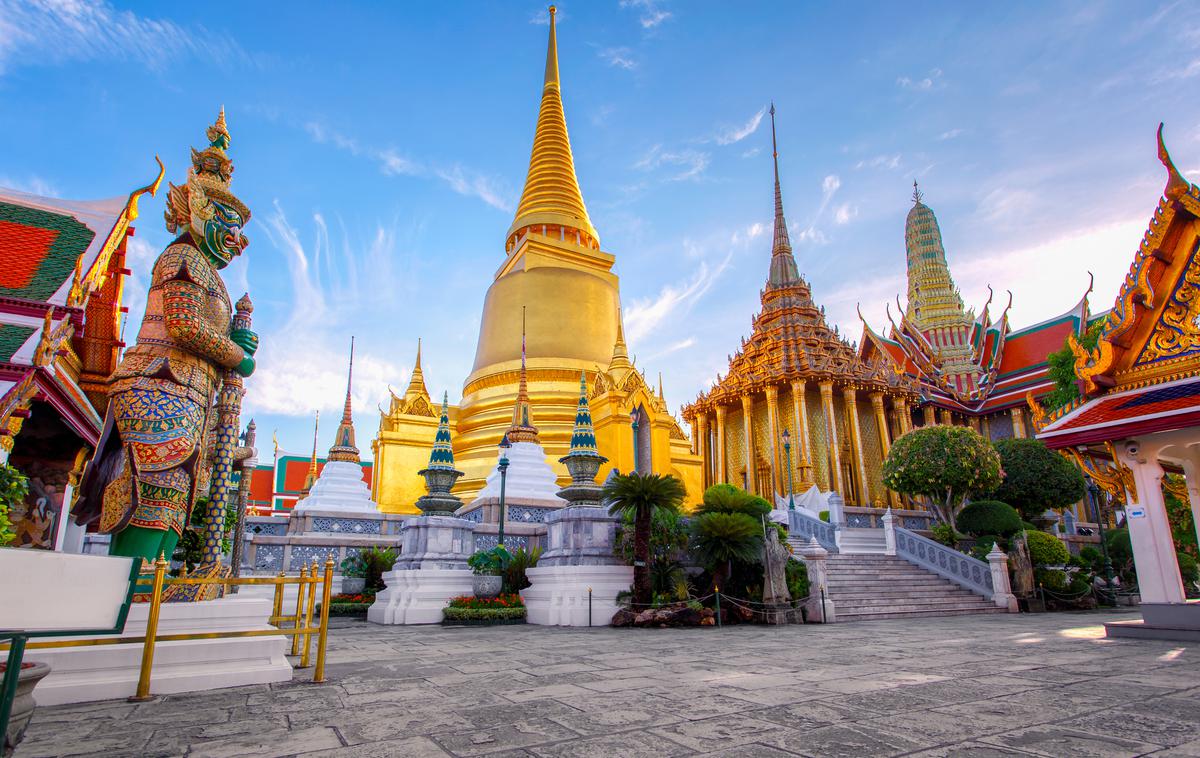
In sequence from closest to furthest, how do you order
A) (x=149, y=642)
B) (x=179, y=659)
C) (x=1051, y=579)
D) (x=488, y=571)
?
(x=149, y=642), (x=179, y=659), (x=488, y=571), (x=1051, y=579)

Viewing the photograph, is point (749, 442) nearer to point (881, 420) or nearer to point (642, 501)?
point (881, 420)

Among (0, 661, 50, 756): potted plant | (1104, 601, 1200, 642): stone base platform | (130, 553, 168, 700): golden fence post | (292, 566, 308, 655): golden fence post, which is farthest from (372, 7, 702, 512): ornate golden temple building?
(0, 661, 50, 756): potted plant

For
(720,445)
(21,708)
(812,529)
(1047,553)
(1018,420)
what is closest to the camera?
(21,708)

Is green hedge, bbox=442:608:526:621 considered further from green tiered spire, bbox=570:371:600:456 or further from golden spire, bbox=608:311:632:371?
golden spire, bbox=608:311:632:371

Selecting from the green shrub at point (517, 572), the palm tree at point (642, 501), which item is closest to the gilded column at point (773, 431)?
the green shrub at point (517, 572)

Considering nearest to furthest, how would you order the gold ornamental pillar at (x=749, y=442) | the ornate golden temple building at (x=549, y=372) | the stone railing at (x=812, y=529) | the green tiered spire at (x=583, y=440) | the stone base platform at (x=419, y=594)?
the stone base platform at (x=419, y=594) < the green tiered spire at (x=583, y=440) < the stone railing at (x=812, y=529) < the ornate golden temple building at (x=549, y=372) < the gold ornamental pillar at (x=749, y=442)

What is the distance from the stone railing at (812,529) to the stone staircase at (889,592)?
1310 mm

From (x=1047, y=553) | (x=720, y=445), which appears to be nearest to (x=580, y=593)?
(x=1047, y=553)

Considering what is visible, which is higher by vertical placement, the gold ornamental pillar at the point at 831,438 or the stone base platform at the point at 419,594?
the gold ornamental pillar at the point at 831,438

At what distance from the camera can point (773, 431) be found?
2647cm

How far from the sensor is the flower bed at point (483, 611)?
10797 millimetres

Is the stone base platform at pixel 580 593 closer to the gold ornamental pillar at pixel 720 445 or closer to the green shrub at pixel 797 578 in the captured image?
the green shrub at pixel 797 578

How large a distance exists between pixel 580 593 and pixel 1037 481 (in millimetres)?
15213

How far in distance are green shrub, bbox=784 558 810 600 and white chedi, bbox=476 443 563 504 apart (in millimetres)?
5761
